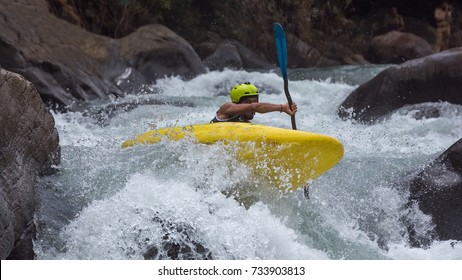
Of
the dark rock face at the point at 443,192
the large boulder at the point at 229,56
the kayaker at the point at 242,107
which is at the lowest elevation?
the large boulder at the point at 229,56

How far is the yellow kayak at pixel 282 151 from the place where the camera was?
4324 millimetres

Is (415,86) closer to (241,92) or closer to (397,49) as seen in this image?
(241,92)

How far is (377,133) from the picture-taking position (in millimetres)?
6797

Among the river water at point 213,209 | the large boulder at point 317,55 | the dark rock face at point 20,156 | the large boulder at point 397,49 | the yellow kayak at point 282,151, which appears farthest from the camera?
the large boulder at point 397,49

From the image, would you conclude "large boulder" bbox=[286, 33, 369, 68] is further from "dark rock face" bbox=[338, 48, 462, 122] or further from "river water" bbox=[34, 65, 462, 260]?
"river water" bbox=[34, 65, 462, 260]

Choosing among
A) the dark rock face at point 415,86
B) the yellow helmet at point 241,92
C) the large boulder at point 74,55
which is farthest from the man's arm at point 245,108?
the large boulder at point 74,55

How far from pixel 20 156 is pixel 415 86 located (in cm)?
454

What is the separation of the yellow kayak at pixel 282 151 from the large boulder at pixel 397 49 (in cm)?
1014

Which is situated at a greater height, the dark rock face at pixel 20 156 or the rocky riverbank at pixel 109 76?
the dark rock face at pixel 20 156

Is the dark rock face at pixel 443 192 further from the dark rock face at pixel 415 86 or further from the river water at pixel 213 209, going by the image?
the dark rock face at pixel 415 86

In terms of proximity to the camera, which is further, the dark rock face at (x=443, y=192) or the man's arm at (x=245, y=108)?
the man's arm at (x=245, y=108)

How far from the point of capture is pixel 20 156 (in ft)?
12.9

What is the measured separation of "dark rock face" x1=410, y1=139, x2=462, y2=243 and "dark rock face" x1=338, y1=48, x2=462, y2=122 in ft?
8.46

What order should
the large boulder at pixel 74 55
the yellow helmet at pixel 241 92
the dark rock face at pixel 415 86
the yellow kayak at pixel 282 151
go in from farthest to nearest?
the large boulder at pixel 74 55, the dark rock face at pixel 415 86, the yellow helmet at pixel 241 92, the yellow kayak at pixel 282 151
